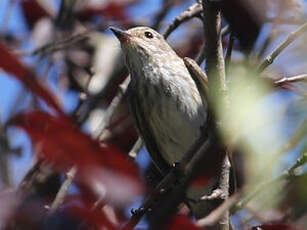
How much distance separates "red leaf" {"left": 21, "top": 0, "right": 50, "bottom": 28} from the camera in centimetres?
421

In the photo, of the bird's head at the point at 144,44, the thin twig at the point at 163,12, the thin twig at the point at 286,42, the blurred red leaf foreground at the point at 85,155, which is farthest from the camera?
the bird's head at the point at 144,44

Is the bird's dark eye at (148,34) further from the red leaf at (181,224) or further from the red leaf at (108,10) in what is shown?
the red leaf at (181,224)

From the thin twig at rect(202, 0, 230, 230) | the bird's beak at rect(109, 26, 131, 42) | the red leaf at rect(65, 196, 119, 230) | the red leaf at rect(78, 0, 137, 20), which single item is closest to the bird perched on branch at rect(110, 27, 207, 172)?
the bird's beak at rect(109, 26, 131, 42)

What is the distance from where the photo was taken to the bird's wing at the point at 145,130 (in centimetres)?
406

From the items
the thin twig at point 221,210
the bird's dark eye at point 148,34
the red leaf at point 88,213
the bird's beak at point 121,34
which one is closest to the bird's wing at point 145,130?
the bird's beak at point 121,34

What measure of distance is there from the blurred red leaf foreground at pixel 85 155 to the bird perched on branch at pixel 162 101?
6.50ft

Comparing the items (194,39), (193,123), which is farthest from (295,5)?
(194,39)

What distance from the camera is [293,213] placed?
2057 mm

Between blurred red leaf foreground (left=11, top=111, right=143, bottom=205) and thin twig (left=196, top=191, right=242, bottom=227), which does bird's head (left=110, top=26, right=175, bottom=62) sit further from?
thin twig (left=196, top=191, right=242, bottom=227)

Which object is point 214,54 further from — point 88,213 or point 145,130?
point 145,130

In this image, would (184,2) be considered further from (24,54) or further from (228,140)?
(228,140)

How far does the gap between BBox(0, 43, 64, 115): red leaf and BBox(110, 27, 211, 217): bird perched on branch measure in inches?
84.3

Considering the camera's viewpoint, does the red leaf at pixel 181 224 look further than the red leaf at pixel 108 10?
No

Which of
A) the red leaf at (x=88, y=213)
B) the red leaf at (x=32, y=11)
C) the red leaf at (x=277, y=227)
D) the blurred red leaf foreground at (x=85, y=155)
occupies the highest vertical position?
the blurred red leaf foreground at (x=85, y=155)
